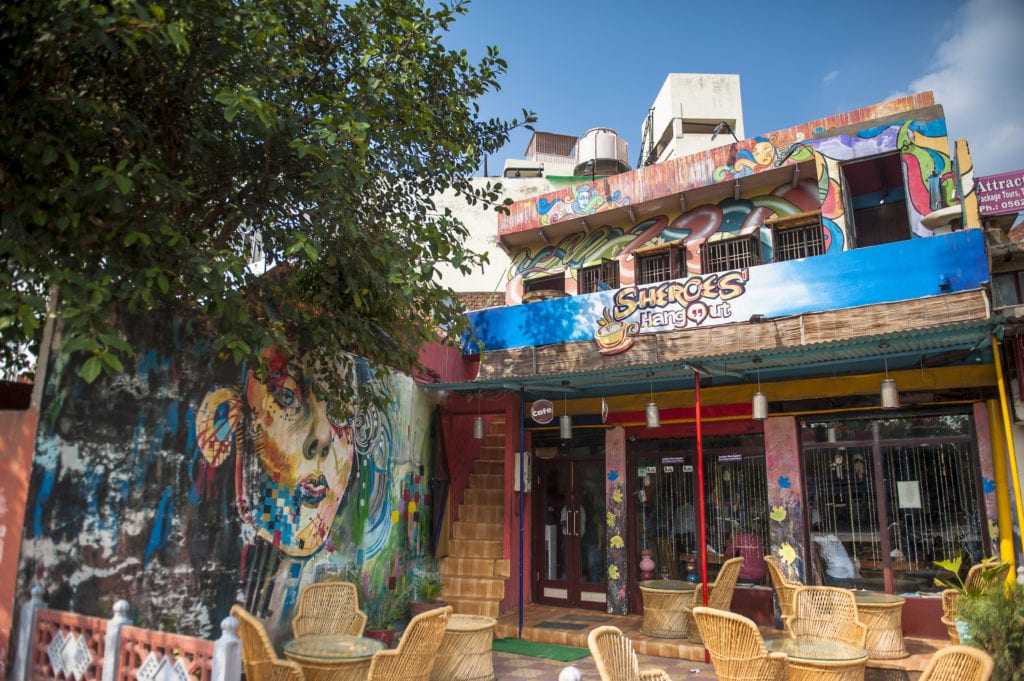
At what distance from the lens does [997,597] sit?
5.96 m

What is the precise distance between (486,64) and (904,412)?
661 centimetres

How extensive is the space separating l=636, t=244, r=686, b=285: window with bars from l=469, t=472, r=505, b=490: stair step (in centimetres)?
419

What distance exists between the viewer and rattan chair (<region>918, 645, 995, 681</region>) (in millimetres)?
4500

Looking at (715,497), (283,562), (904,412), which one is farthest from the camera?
(715,497)

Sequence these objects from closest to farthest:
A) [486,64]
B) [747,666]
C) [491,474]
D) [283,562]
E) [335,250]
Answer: [747,666] < [335,250] < [283,562] < [486,64] < [491,474]

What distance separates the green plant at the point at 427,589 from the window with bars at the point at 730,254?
21.5ft

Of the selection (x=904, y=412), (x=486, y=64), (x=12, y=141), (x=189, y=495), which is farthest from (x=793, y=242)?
(x=12, y=141)

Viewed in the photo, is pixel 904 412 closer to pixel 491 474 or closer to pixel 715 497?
pixel 715 497

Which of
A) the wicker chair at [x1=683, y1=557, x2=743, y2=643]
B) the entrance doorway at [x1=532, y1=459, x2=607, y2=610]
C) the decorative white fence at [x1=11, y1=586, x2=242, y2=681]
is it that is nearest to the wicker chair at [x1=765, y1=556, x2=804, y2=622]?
the wicker chair at [x1=683, y1=557, x2=743, y2=643]

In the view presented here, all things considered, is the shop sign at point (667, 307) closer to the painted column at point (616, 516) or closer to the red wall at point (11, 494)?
the painted column at point (616, 516)

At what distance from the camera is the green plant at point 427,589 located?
9555mm

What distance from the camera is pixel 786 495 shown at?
9.38m

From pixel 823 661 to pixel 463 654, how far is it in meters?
3.44

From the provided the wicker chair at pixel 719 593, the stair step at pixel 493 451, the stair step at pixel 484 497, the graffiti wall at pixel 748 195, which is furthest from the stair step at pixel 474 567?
the graffiti wall at pixel 748 195
